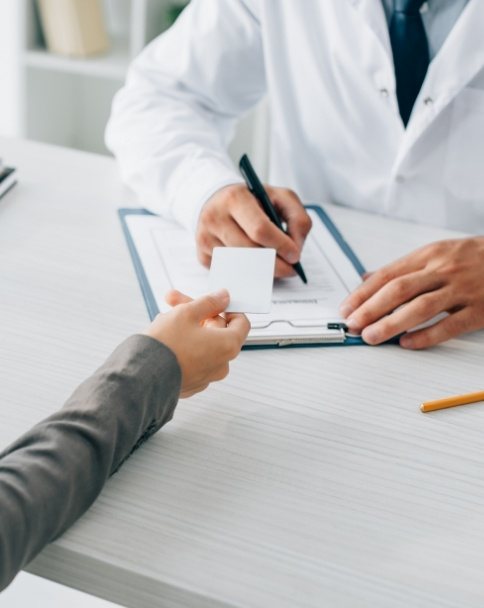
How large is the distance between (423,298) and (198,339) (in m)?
0.29

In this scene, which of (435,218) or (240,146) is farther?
(240,146)

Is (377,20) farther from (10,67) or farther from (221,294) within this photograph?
(10,67)

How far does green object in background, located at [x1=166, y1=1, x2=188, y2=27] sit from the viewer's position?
2.41 metres

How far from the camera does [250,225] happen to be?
999 millimetres

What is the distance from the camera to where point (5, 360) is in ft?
2.65

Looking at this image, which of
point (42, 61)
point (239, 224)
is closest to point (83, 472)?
point (239, 224)

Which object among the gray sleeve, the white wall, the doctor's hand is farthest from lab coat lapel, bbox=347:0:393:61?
the white wall

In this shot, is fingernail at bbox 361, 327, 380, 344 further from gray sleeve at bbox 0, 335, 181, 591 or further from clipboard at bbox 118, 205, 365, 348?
gray sleeve at bbox 0, 335, 181, 591

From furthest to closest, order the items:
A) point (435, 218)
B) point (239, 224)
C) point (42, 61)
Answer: point (42, 61) → point (435, 218) → point (239, 224)

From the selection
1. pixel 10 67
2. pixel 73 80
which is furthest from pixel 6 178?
pixel 73 80

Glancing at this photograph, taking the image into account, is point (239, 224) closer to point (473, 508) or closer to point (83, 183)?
point (83, 183)

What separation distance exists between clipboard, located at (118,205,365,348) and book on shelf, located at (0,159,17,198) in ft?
0.53

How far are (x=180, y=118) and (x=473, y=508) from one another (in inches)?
31.8

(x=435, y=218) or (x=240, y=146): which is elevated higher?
(x=435, y=218)
